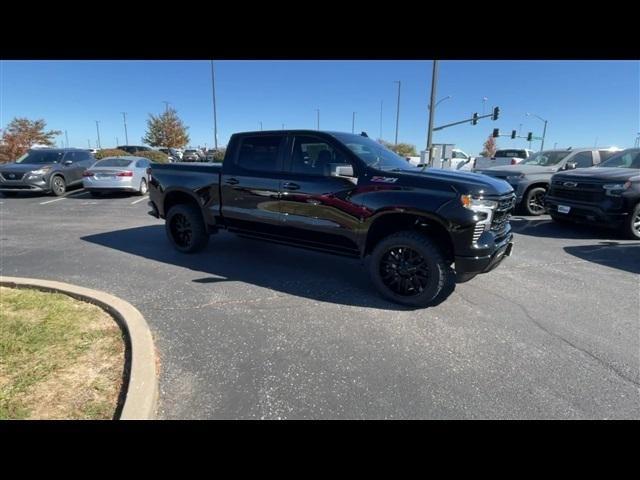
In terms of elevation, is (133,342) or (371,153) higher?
(371,153)

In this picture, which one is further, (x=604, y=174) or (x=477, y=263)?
(x=604, y=174)

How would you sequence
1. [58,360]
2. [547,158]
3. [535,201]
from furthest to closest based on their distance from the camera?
[547,158], [535,201], [58,360]

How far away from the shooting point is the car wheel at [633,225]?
6751mm

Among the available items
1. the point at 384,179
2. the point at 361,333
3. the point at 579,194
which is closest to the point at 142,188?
the point at 384,179

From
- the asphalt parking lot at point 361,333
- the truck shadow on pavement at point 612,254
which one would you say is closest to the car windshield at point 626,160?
the truck shadow on pavement at point 612,254

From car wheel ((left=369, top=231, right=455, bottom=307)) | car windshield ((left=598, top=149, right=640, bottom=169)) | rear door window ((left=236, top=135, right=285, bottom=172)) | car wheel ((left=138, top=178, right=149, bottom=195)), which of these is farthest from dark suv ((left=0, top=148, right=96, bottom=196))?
car windshield ((left=598, top=149, right=640, bottom=169))

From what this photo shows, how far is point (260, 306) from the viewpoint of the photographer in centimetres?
380

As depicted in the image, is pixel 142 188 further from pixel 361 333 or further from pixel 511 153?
pixel 511 153

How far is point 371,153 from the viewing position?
14.4ft

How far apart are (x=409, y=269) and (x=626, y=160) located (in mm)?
7679

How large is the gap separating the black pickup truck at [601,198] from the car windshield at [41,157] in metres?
15.6

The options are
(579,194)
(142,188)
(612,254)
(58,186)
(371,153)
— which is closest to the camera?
(371,153)

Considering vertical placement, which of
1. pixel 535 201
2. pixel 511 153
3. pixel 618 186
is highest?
pixel 511 153

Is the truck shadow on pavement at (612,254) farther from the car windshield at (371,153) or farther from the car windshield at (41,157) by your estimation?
the car windshield at (41,157)
